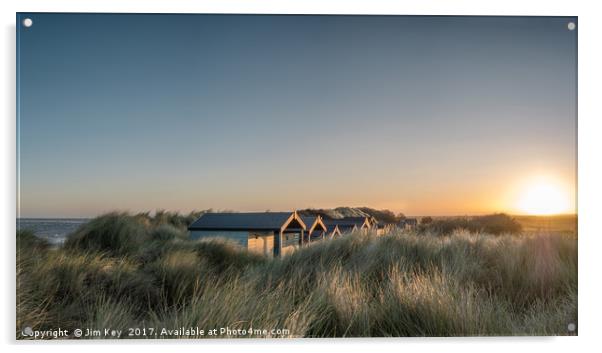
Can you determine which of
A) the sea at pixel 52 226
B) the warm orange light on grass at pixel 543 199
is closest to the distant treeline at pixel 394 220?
the warm orange light on grass at pixel 543 199

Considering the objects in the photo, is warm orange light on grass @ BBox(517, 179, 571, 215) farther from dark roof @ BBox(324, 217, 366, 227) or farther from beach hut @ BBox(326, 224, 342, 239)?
beach hut @ BBox(326, 224, 342, 239)

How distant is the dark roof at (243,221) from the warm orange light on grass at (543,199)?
1.64 meters

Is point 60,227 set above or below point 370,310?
above

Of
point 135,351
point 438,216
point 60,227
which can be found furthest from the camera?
point 438,216

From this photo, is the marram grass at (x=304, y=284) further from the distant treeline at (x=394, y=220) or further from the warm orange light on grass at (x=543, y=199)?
the warm orange light on grass at (x=543, y=199)

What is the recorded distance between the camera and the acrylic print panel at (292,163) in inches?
107

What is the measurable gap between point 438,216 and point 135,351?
227 cm

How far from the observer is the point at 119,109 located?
2852 millimetres

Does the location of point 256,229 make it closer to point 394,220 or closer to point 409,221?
point 394,220

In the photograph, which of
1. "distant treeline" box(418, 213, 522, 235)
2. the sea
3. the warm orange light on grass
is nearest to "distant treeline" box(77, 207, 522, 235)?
"distant treeline" box(418, 213, 522, 235)

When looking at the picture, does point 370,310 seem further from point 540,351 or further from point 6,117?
point 6,117

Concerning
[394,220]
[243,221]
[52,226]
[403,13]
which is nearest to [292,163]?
[243,221]
